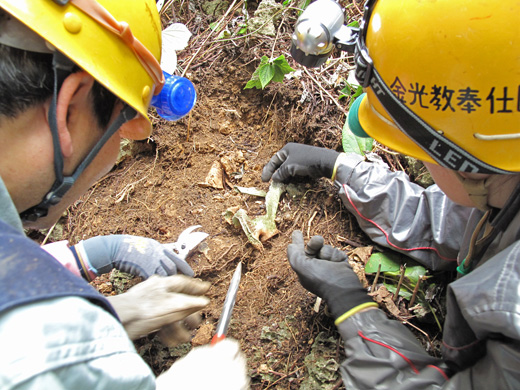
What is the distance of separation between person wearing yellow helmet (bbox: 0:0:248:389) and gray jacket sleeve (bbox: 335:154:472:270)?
3.75 feet

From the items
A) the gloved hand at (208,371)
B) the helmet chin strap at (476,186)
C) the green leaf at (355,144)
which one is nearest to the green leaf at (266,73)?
the green leaf at (355,144)

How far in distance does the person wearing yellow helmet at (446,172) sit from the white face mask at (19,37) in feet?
3.22

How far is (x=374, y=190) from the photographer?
2.00m

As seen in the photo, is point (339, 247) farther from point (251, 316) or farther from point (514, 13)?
point (514, 13)

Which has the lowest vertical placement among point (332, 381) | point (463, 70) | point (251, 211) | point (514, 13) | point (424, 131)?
point (332, 381)

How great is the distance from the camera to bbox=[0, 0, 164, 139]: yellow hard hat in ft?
2.88

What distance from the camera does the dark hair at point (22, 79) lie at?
812 mm

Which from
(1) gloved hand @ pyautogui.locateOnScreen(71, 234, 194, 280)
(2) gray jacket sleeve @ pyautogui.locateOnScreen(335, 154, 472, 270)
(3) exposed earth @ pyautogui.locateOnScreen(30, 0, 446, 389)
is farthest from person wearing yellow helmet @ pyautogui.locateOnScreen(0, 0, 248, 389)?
(2) gray jacket sleeve @ pyautogui.locateOnScreen(335, 154, 472, 270)

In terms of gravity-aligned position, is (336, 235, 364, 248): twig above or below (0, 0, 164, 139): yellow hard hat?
below

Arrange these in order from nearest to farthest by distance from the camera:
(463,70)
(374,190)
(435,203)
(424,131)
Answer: (463,70) < (424,131) < (435,203) < (374,190)

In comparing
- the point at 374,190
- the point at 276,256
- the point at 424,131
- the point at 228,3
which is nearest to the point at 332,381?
the point at 276,256

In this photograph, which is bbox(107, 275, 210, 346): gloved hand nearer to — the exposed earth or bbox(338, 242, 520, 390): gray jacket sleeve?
the exposed earth

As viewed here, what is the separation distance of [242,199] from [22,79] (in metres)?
1.65

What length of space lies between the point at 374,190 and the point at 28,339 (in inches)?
70.8
